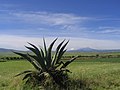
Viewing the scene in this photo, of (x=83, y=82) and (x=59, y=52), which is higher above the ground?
(x=59, y=52)

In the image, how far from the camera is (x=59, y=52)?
12.3m

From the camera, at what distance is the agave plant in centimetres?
1140

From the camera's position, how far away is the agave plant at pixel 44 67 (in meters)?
11.4

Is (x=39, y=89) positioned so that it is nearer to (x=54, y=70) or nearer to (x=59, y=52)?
(x=54, y=70)

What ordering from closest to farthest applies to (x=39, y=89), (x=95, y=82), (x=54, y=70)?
(x=39, y=89)
(x=54, y=70)
(x=95, y=82)

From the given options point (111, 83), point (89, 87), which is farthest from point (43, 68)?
point (111, 83)

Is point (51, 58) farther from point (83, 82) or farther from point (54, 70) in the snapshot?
point (83, 82)

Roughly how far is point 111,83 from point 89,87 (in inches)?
80.2

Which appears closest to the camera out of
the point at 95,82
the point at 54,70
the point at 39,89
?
the point at 39,89

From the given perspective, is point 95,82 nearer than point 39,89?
No

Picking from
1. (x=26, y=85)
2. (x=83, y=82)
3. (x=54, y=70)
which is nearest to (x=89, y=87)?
(x=83, y=82)

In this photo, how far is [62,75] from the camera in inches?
461

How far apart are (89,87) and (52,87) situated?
1.54 metres

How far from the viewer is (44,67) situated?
1182 centimetres
